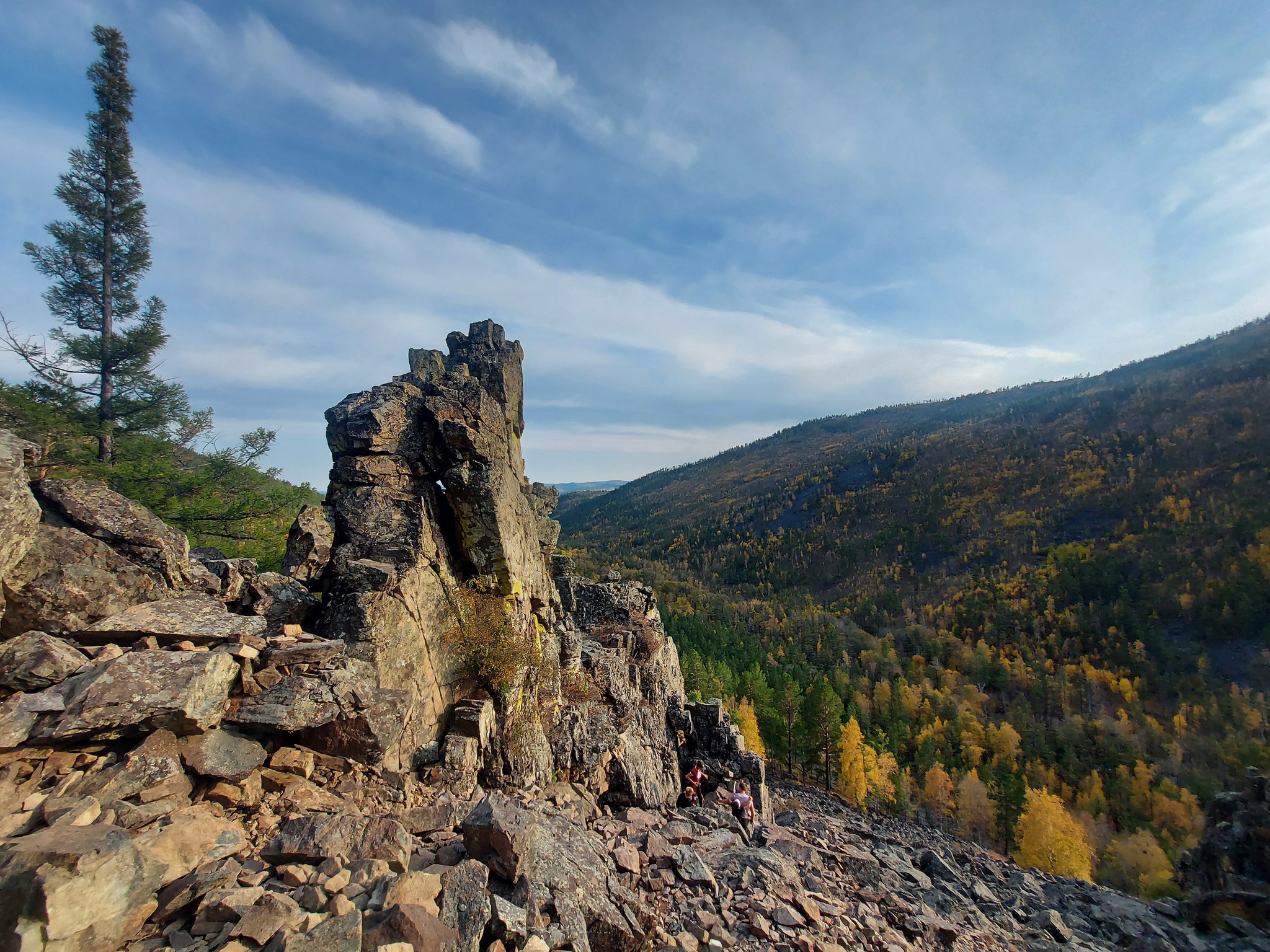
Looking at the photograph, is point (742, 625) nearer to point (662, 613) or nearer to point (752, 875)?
point (662, 613)

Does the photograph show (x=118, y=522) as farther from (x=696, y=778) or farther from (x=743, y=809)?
(x=696, y=778)

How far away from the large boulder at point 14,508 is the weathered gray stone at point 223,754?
3.71 meters

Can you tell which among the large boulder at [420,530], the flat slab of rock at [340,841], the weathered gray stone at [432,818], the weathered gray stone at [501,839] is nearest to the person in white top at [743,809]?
the large boulder at [420,530]

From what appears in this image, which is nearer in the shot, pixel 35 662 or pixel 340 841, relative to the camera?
pixel 340 841

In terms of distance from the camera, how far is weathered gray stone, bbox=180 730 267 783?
835 centimetres

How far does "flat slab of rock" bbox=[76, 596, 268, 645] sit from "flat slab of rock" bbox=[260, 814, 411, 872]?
4.15 m

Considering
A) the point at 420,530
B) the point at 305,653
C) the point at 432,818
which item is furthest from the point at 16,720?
the point at 420,530

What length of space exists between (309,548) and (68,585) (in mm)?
5733

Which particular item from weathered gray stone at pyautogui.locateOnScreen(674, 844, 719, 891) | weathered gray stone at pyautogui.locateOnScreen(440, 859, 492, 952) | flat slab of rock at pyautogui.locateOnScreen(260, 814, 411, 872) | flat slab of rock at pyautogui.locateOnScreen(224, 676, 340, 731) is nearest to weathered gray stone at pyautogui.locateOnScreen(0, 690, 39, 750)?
flat slab of rock at pyautogui.locateOnScreen(224, 676, 340, 731)

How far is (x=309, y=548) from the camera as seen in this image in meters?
14.6

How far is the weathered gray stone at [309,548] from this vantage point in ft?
47.0

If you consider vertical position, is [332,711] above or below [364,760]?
above

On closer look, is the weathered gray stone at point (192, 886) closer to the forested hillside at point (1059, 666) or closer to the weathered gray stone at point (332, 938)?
the weathered gray stone at point (332, 938)

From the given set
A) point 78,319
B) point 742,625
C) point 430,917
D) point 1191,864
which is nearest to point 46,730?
point 430,917
